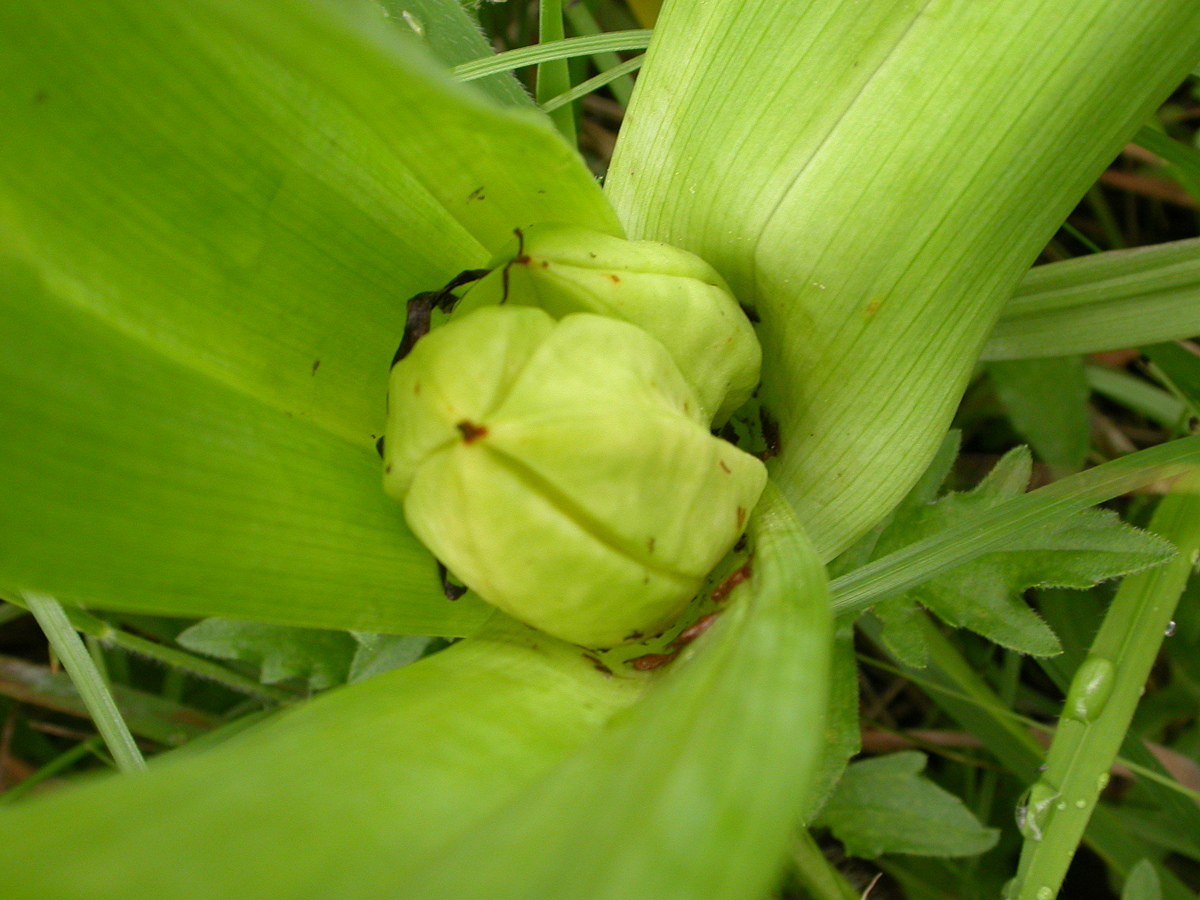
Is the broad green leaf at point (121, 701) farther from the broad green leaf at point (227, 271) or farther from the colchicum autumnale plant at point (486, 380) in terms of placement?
the broad green leaf at point (227, 271)

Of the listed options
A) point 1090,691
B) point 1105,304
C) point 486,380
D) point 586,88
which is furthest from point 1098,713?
point 586,88

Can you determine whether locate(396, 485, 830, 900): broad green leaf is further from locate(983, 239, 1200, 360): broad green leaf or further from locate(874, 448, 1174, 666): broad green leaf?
locate(983, 239, 1200, 360): broad green leaf

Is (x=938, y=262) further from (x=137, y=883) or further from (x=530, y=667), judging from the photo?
(x=137, y=883)

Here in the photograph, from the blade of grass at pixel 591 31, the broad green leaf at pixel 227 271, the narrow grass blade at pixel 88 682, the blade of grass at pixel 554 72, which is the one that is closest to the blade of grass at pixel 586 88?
the blade of grass at pixel 554 72

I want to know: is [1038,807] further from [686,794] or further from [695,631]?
[686,794]

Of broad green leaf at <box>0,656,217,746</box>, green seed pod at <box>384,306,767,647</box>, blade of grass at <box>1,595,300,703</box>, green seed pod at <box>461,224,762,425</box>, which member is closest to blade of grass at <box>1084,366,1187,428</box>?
green seed pod at <box>461,224,762,425</box>

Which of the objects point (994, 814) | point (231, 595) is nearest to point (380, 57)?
point (231, 595)

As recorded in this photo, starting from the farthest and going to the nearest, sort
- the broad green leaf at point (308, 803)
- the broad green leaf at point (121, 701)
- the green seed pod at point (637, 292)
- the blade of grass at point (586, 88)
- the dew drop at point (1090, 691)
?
the broad green leaf at point (121, 701), the blade of grass at point (586, 88), the dew drop at point (1090, 691), the green seed pod at point (637, 292), the broad green leaf at point (308, 803)
